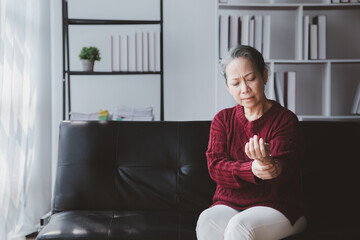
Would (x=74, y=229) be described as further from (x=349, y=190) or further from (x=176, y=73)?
(x=176, y=73)

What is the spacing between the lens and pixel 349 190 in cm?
182

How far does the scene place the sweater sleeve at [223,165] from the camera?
4.74ft

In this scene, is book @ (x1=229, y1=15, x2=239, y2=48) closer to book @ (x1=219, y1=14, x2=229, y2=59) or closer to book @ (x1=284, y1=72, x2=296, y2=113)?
book @ (x1=219, y1=14, x2=229, y2=59)

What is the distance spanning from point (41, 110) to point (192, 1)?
1561 millimetres

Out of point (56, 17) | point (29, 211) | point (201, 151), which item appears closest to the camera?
point (201, 151)

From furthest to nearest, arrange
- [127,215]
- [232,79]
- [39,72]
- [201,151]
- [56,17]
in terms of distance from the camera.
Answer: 1. [56,17]
2. [39,72]
3. [201,151]
4. [127,215]
5. [232,79]

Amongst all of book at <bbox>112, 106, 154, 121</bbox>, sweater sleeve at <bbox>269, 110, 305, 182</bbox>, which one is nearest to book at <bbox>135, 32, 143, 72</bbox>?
book at <bbox>112, 106, 154, 121</bbox>

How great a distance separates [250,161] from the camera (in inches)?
59.9

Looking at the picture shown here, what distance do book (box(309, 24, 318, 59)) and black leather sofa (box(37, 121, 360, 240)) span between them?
3.76 feet

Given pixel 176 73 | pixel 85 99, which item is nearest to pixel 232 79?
pixel 176 73

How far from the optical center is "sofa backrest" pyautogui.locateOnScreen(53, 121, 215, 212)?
1.87m

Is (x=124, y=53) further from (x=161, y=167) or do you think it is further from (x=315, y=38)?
(x=315, y=38)

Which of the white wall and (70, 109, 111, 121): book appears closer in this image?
(70, 109, 111, 121): book

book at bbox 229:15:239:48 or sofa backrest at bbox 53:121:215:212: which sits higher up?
book at bbox 229:15:239:48
